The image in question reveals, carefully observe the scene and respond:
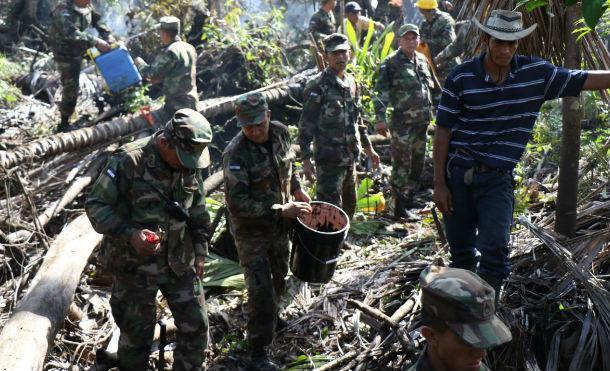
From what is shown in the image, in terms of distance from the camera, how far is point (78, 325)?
223 inches

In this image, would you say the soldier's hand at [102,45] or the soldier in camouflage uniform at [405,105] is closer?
the soldier in camouflage uniform at [405,105]

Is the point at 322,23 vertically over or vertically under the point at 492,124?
under

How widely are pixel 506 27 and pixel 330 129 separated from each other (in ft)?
10.6

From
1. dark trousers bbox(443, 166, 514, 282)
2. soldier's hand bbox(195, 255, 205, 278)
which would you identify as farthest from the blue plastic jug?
dark trousers bbox(443, 166, 514, 282)

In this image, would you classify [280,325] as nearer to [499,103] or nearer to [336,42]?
[499,103]

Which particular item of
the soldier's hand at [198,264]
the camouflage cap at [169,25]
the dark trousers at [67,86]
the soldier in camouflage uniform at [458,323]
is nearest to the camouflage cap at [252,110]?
the soldier's hand at [198,264]

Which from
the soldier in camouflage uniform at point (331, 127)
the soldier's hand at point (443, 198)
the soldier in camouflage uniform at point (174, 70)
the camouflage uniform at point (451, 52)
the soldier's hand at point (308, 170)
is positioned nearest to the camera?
the soldier's hand at point (443, 198)

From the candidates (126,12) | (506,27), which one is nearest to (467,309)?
(506,27)

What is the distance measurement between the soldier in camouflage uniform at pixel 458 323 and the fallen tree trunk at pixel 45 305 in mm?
2697

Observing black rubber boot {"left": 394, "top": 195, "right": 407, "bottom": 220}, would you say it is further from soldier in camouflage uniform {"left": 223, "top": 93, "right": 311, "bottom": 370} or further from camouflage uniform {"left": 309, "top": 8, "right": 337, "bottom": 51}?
camouflage uniform {"left": 309, "top": 8, "right": 337, "bottom": 51}

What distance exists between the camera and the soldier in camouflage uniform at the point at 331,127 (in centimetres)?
715

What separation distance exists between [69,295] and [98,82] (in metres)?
8.02

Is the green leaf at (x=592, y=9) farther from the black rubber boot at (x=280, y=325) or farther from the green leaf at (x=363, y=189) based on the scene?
the green leaf at (x=363, y=189)

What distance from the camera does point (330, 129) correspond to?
7.20 meters
